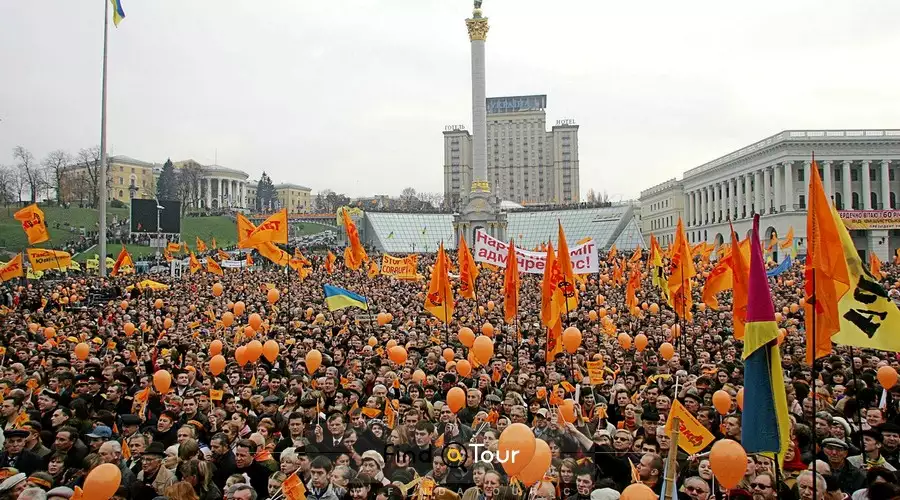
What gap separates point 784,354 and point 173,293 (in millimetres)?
20249

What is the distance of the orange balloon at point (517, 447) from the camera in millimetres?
4547

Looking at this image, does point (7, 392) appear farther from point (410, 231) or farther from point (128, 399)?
point (410, 231)

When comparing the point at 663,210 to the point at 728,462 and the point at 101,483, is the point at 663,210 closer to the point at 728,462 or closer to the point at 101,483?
the point at 728,462

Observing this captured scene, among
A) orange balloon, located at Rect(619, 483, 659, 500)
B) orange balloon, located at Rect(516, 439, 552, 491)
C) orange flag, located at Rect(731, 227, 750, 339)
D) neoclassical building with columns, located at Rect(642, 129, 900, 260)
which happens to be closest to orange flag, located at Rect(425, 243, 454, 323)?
orange flag, located at Rect(731, 227, 750, 339)

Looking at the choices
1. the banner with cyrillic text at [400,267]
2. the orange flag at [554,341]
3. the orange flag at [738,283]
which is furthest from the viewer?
the banner with cyrillic text at [400,267]

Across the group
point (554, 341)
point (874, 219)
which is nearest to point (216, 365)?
point (554, 341)

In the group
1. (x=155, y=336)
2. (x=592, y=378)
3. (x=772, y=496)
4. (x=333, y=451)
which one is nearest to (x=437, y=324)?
(x=155, y=336)

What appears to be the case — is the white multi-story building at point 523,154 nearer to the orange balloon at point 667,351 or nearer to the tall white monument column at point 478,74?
the tall white monument column at point 478,74

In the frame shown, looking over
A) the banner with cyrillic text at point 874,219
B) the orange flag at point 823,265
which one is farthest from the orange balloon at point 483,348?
the banner with cyrillic text at point 874,219

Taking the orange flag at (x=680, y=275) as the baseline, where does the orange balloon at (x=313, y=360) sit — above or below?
below

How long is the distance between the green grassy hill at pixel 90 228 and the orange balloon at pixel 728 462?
4724 cm

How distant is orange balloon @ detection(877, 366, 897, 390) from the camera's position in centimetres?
774

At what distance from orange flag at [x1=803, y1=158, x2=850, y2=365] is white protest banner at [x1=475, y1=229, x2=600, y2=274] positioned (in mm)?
8475

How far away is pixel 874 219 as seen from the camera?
164ft
